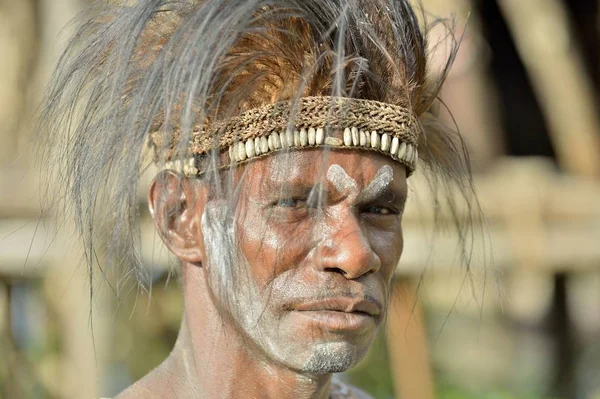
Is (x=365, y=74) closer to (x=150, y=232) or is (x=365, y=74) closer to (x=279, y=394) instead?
(x=279, y=394)

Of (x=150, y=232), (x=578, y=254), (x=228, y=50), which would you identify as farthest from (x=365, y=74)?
(x=578, y=254)

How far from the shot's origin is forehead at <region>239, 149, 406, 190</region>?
2.41 metres

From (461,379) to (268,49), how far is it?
5737 mm

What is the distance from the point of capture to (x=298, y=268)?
2.43 meters

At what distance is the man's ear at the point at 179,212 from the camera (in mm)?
2564

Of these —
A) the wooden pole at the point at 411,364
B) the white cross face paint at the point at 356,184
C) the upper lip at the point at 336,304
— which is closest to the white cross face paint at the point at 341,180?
the white cross face paint at the point at 356,184

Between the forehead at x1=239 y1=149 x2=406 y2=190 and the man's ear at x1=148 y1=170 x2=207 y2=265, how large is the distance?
0.19 meters

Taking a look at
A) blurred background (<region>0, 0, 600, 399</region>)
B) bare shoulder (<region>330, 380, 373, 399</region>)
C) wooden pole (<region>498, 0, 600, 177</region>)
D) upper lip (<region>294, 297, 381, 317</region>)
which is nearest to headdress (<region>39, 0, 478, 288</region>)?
upper lip (<region>294, 297, 381, 317</region>)

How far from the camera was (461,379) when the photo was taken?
25.5 ft

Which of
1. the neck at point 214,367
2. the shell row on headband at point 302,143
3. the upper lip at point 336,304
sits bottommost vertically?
the neck at point 214,367

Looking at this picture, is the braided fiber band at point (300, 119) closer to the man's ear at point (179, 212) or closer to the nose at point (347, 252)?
the man's ear at point (179, 212)

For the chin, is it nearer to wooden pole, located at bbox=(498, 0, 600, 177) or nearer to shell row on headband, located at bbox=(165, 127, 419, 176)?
shell row on headband, located at bbox=(165, 127, 419, 176)

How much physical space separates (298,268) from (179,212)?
1.27ft

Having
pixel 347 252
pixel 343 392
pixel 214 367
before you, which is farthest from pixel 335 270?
pixel 343 392
